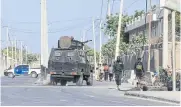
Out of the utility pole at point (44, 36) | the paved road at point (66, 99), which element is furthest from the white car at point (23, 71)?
the paved road at point (66, 99)

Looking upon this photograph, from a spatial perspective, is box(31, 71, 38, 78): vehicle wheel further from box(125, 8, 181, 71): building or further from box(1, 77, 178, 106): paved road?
box(1, 77, 178, 106): paved road

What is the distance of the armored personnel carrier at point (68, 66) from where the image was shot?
114 feet

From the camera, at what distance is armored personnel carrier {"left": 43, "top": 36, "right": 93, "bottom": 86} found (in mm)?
34750

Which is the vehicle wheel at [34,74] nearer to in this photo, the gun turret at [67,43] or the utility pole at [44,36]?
the utility pole at [44,36]

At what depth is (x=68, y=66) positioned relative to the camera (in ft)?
115

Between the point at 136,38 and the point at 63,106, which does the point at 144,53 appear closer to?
the point at 136,38

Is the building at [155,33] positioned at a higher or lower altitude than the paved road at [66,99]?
higher

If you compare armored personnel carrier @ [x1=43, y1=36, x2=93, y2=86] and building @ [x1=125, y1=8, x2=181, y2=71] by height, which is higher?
building @ [x1=125, y1=8, x2=181, y2=71]

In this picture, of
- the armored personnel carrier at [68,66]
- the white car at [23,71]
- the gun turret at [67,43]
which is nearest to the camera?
the armored personnel carrier at [68,66]

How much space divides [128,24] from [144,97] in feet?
189

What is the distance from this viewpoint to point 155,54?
42094mm

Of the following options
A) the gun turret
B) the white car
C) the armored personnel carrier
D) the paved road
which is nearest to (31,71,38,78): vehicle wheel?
the white car

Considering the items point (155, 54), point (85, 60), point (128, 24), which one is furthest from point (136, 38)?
point (85, 60)

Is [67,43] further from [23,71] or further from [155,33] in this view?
[23,71]
